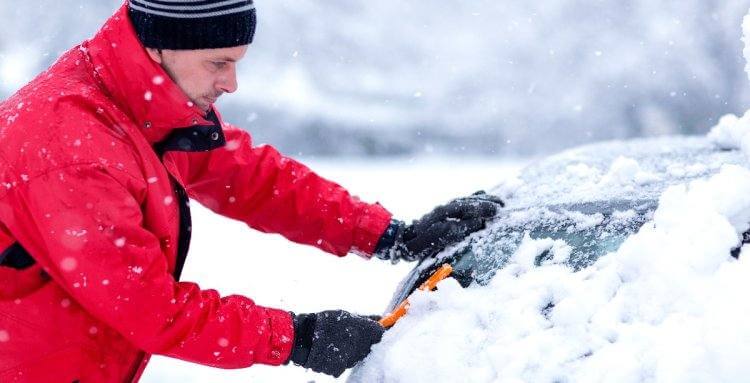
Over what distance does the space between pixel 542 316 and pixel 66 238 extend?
102 centimetres

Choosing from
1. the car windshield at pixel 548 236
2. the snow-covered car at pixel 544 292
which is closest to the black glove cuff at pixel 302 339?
the snow-covered car at pixel 544 292

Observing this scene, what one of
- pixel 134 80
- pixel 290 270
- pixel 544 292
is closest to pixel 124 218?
pixel 134 80

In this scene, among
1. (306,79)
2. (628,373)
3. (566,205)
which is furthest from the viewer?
(306,79)

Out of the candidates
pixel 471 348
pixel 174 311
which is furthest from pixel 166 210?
pixel 471 348

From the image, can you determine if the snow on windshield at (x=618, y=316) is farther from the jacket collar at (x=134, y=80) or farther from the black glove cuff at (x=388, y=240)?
the jacket collar at (x=134, y=80)

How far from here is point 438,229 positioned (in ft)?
7.61

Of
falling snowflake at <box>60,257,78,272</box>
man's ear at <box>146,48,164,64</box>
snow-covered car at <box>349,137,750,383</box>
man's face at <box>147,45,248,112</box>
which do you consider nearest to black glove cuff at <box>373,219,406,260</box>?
snow-covered car at <box>349,137,750,383</box>

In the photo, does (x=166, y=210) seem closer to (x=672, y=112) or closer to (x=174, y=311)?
(x=174, y=311)

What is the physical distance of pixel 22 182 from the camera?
1.63m

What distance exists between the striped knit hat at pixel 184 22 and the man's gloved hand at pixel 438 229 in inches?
33.6

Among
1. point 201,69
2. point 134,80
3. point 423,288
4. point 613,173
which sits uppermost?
point 613,173

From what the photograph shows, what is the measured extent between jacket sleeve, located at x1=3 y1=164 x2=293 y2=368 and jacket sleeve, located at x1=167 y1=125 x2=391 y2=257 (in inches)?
27.4

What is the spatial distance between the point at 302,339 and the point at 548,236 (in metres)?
0.67

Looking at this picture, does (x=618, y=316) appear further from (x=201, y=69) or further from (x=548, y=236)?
(x=201, y=69)
